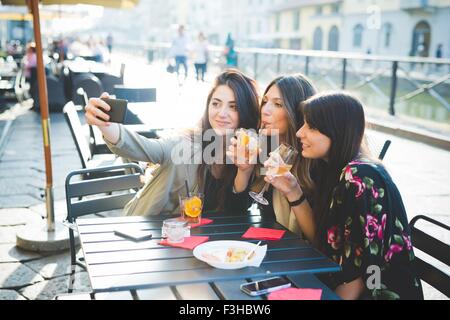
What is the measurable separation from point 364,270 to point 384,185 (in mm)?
301

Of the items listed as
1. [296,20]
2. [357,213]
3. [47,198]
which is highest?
[296,20]

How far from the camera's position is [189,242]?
194cm

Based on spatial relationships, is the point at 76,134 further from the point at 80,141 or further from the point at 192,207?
the point at 192,207

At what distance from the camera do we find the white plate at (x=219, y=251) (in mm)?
1681

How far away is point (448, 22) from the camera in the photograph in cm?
3494

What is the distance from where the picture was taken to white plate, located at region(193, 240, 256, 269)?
1681 mm

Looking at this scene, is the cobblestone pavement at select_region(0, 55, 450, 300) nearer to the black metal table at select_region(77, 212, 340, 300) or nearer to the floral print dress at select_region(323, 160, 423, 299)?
the floral print dress at select_region(323, 160, 423, 299)

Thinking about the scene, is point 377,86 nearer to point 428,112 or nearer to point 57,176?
point 428,112

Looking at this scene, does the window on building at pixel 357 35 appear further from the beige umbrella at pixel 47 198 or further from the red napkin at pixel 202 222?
the red napkin at pixel 202 222

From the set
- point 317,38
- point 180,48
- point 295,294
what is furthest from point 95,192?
point 317,38

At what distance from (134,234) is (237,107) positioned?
2.93 ft

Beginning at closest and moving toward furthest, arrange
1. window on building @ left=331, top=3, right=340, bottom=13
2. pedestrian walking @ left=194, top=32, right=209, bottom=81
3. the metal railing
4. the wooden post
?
1. the wooden post
2. the metal railing
3. pedestrian walking @ left=194, top=32, right=209, bottom=81
4. window on building @ left=331, top=3, right=340, bottom=13

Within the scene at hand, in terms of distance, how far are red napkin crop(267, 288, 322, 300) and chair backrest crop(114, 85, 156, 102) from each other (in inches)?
181

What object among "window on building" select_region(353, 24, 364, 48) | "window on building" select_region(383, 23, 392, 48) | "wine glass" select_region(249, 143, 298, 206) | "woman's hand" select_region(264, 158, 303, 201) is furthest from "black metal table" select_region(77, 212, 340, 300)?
"window on building" select_region(353, 24, 364, 48)
